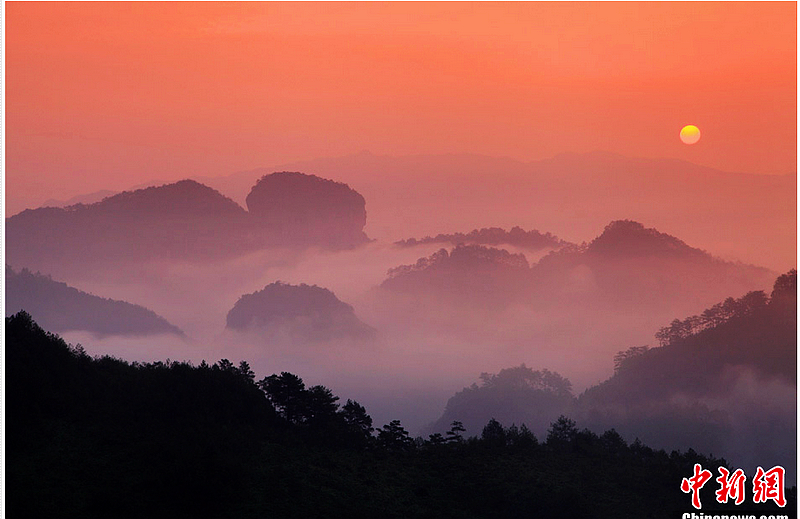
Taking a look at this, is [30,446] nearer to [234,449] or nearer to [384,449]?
[234,449]

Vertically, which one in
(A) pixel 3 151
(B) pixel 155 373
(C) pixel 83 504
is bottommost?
(C) pixel 83 504

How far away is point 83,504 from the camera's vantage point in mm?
43656

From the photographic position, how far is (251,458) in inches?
1946

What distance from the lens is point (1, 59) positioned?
54812 millimetres

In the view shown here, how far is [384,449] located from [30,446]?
1917 centimetres

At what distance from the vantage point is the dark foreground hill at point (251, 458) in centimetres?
4509

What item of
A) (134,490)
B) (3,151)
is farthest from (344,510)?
(3,151)

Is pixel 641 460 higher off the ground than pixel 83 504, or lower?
higher

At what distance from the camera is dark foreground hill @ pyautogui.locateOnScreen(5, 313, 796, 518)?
4509cm

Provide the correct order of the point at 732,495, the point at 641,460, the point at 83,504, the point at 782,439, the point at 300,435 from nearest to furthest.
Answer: the point at 83,504
the point at 732,495
the point at 300,435
the point at 641,460
the point at 782,439

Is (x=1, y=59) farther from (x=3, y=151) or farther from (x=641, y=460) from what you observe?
(x=641, y=460)

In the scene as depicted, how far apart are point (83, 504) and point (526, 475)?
23598 mm

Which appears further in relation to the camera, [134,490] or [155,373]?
[155,373]

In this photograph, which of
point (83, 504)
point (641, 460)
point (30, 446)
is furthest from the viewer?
point (641, 460)
